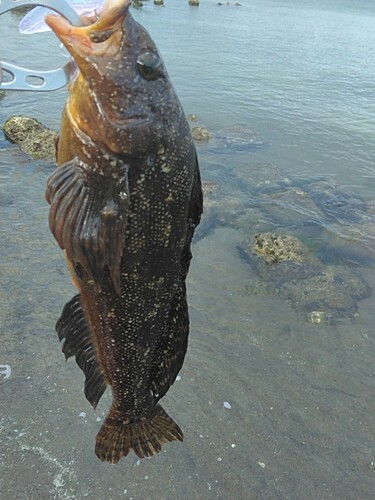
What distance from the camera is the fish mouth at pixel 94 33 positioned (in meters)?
2.20

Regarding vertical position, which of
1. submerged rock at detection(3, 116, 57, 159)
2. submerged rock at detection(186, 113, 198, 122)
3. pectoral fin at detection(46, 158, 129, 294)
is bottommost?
submerged rock at detection(186, 113, 198, 122)

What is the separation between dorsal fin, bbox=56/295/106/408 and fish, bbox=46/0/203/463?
0.14m

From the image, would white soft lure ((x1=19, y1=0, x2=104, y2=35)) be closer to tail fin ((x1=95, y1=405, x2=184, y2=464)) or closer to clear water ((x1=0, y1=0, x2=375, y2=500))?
tail fin ((x1=95, y1=405, x2=184, y2=464))

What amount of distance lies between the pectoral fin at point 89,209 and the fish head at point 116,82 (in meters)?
0.18

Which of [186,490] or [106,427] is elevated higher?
[106,427]

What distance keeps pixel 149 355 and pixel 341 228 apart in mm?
7991

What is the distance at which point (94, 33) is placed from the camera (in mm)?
2250

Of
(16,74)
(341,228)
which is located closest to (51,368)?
(16,74)

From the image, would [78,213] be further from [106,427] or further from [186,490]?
[186,490]

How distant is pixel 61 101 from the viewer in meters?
15.6

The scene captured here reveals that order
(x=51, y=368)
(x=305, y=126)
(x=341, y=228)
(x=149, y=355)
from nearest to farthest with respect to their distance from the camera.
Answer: (x=149, y=355)
(x=51, y=368)
(x=341, y=228)
(x=305, y=126)

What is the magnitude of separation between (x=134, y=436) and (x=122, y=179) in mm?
1891

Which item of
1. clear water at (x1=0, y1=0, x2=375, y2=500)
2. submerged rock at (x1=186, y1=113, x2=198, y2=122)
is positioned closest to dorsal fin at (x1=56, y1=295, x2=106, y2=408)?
clear water at (x1=0, y1=0, x2=375, y2=500)

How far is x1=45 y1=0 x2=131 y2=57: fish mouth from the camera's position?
7.20ft
